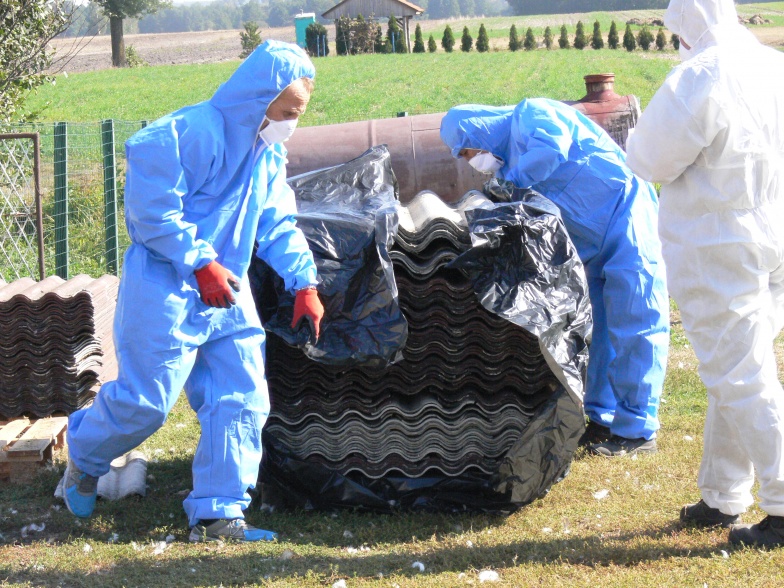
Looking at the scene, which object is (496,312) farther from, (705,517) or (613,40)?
(613,40)

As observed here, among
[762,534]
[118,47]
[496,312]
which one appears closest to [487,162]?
[496,312]

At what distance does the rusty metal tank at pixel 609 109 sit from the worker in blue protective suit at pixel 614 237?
2872 mm

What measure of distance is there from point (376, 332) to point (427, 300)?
0.35 metres

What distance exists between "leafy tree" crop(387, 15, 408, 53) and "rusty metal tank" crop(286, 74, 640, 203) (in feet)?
152

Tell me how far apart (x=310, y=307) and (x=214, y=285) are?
18.9 inches

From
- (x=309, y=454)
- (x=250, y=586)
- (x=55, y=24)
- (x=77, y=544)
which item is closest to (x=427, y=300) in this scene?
(x=309, y=454)

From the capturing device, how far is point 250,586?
341cm

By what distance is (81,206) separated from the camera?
10.5 m

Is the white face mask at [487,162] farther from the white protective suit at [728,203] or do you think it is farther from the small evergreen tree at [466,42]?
the small evergreen tree at [466,42]

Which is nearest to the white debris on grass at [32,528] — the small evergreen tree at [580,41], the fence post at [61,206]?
the fence post at [61,206]

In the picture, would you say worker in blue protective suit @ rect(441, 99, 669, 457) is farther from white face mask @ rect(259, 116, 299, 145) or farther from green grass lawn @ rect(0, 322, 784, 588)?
white face mask @ rect(259, 116, 299, 145)

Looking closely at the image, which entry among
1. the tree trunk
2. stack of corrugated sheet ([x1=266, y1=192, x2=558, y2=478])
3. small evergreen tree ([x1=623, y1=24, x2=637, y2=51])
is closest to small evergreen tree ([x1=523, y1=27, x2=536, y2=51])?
small evergreen tree ([x1=623, y1=24, x2=637, y2=51])

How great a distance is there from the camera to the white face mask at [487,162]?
5.23 m

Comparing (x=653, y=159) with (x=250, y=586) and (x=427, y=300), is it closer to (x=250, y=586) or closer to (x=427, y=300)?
(x=427, y=300)
